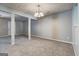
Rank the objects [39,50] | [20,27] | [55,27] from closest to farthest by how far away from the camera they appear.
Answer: [39,50]
[55,27]
[20,27]

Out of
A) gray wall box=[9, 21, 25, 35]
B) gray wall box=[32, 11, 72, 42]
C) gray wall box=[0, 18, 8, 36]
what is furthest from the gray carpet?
gray wall box=[9, 21, 25, 35]

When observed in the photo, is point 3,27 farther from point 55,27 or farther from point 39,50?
point 39,50

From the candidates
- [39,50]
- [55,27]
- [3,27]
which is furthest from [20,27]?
[39,50]

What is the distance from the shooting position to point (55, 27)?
5254 mm

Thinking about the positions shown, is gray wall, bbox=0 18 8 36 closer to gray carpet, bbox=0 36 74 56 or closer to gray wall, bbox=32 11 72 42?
gray wall, bbox=32 11 72 42

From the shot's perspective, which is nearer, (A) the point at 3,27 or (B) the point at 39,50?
(B) the point at 39,50

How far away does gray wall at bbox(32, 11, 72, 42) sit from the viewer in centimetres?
432

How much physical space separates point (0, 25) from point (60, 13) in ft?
15.3

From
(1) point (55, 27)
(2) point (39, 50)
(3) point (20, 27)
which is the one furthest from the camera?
(3) point (20, 27)

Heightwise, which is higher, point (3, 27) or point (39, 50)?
point (3, 27)

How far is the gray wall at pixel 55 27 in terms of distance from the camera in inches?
170

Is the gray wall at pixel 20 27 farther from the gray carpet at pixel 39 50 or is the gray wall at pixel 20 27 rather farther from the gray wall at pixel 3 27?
the gray carpet at pixel 39 50

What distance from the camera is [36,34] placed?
22.7 feet

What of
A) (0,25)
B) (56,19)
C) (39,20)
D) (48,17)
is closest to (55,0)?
(56,19)
